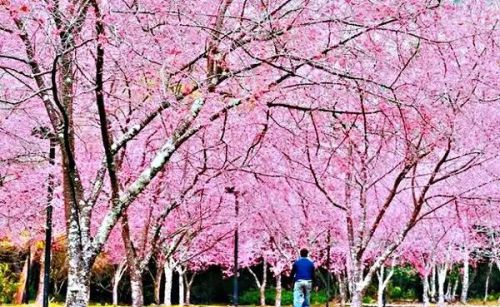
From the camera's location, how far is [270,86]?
6316 millimetres

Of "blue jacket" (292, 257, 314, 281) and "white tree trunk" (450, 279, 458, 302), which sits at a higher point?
"white tree trunk" (450, 279, 458, 302)

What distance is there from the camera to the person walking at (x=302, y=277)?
12.7m

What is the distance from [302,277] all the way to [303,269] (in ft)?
0.59

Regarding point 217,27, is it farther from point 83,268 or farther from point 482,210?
point 482,210

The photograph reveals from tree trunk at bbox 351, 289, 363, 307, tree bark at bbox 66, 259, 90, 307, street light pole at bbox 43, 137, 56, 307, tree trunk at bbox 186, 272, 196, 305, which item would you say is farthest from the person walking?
tree trunk at bbox 186, 272, 196, 305

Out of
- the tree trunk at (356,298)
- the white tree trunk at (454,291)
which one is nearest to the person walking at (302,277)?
the tree trunk at (356,298)

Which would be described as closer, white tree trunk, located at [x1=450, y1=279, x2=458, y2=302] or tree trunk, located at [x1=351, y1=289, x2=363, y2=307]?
tree trunk, located at [x1=351, y1=289, x2=363, y2=307]

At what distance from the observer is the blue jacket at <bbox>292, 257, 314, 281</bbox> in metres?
12.7

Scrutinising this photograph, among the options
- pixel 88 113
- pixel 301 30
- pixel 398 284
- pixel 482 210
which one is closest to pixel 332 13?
pixel 301 30

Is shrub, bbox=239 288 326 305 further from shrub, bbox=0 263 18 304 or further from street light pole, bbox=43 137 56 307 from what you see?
street light pole, bbox=43 137 56 307

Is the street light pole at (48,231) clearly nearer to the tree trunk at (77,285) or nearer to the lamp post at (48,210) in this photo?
the lamp post at (48,210)

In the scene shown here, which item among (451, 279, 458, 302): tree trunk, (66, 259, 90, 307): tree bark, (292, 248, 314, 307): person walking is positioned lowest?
(66, 259, 90, 307): tree bark

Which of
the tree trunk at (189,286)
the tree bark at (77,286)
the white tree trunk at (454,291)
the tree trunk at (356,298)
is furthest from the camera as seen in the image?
the white tree trunk at (454,291)

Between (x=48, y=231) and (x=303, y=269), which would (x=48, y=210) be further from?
(x=303, y=269)
